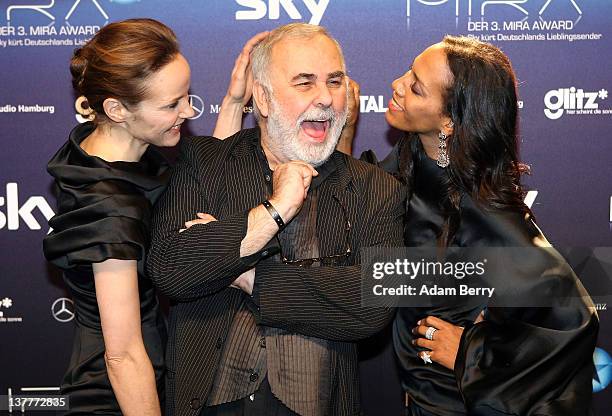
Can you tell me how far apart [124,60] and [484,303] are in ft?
5.19

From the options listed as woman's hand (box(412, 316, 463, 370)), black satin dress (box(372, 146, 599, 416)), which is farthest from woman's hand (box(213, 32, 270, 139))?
woman's hand (box(412, 316, 463, 370))

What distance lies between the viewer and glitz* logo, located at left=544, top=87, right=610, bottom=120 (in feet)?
12.6

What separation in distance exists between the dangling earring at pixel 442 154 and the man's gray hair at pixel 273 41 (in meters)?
0.50

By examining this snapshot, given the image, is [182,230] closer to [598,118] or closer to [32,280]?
[32,280]

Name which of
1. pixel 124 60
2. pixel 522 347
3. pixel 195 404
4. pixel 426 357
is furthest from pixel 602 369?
pixel 124 60

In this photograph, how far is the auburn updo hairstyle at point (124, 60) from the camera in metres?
2.33

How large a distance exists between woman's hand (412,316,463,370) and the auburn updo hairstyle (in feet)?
4.41

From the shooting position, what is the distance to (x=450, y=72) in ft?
9.50

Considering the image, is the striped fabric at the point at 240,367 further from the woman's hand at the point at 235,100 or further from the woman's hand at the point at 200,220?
the woman's hand at the point at 235,100

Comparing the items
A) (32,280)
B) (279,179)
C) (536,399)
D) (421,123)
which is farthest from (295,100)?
(32,280)

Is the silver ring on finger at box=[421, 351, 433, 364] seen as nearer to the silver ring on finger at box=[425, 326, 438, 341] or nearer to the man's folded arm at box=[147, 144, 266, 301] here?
the silver ring on finger at box=[425, 326, 438, 341]

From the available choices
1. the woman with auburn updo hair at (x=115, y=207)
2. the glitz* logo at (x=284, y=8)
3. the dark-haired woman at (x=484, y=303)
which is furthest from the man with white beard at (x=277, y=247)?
the glitz* logo at (x=284, y=8)

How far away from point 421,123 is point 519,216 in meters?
0.56

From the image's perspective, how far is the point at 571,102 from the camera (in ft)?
12.7
